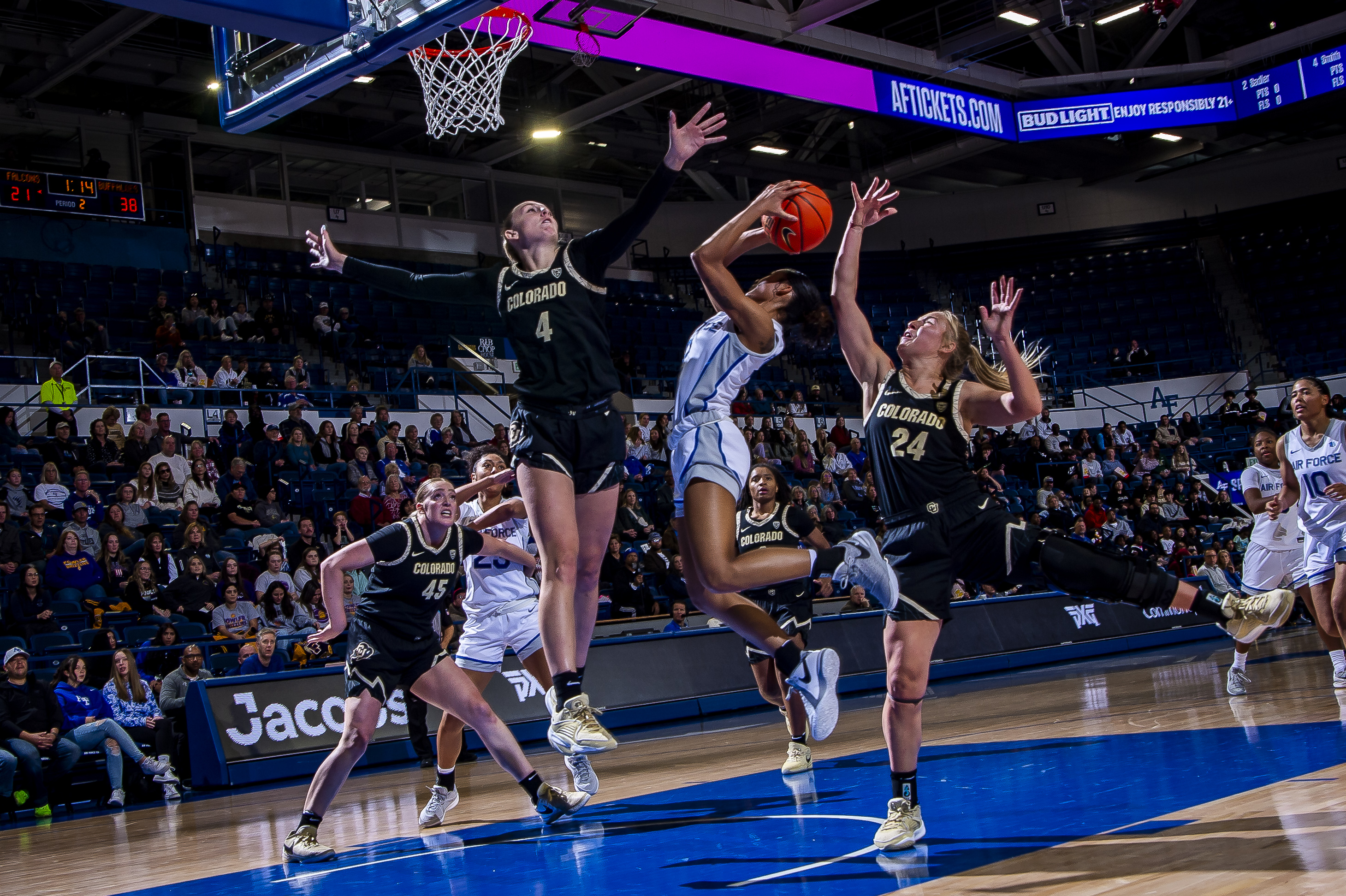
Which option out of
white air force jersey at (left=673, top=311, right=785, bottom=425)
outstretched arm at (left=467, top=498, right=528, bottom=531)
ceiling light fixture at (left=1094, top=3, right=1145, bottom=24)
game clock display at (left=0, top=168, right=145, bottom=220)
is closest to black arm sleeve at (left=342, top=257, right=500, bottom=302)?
white air force jersey at (left=673, top=311, right=785, bottom=425)

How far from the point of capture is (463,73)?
29.7ft

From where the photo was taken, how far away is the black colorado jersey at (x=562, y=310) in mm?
5523

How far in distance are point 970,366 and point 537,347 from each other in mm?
2022

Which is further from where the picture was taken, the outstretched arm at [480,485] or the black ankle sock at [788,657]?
the outstretched arm at [480,485]

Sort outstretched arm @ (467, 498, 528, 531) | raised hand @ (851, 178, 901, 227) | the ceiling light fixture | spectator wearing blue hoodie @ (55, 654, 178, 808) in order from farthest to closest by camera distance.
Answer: the ceiling light fixture, spectator wearing blue hoodie @ (55, 654, 178, 808), outstretched arm @ (467, 498, 528, 531), raised hand @ (851, 178, 901, 227)

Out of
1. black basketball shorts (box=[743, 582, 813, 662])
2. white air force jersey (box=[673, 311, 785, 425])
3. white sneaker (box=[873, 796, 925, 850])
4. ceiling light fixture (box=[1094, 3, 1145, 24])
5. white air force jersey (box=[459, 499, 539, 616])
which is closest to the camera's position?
white sneaker (box=[873, 796, 925, 850])

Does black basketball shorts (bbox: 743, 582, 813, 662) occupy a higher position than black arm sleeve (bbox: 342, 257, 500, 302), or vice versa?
black arm sleeve (bbox: 342, 257, 500, 302)

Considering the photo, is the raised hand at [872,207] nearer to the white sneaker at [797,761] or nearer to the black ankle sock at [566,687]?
the black ankle sock at [566,687]

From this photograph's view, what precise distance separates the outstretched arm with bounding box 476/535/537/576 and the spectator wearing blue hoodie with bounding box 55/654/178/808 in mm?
4932

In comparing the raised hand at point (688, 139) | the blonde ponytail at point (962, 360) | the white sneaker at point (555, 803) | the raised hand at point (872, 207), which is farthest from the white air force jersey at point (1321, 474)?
the white sneaker at point (555, 803)

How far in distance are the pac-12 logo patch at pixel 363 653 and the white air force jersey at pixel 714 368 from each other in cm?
213

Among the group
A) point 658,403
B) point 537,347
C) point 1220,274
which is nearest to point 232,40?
point 537,347

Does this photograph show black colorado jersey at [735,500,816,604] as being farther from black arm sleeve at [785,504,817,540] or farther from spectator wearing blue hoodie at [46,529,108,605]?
spectator wearing blue hoodie at [46,529,108,605]

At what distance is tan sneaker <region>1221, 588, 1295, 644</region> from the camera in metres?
4.83
